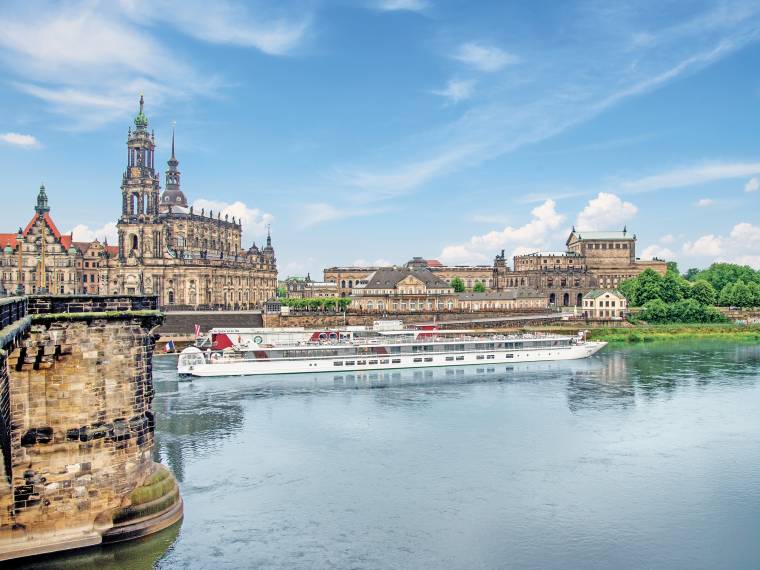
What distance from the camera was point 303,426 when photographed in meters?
34.9

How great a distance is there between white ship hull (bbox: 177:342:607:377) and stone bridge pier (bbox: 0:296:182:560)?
115ft

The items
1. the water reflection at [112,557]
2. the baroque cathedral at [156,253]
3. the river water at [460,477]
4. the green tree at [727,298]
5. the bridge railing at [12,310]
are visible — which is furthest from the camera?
the green tree at [727,298]

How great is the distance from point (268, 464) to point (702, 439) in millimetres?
19182

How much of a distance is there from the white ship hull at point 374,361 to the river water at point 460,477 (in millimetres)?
7032

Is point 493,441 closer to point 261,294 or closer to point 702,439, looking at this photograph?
point 702,439

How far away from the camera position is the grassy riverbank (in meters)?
83.4

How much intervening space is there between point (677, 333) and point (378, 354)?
155 ft

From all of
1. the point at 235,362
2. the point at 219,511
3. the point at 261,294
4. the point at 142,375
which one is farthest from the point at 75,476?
the point at 261,294

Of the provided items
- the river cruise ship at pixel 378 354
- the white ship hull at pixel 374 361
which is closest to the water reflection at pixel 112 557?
the white ship hull at pixel 374 361

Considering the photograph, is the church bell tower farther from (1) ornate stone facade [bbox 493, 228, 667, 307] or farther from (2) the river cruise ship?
(1) ornate stone facade [bbox 493, 228, 667, 307]

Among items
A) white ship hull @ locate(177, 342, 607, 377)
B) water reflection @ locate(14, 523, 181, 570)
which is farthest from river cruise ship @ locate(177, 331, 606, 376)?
water reflection @ locate(14, 523, 181, 570)

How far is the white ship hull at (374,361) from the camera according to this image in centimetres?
5344

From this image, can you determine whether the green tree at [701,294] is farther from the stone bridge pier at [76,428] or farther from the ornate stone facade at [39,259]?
the stone bridge pier at [76,428]

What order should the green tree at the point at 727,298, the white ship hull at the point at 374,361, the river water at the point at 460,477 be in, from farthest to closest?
the green tree at the point at 727,298
the white ship hull at the point at 374,361
the river water at the point at 460,477
